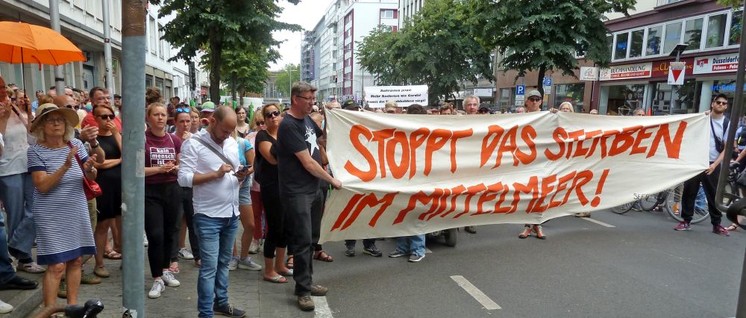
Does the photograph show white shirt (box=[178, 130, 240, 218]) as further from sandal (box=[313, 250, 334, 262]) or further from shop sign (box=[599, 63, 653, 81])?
shop sign (box=[599, 63, 653, 81])

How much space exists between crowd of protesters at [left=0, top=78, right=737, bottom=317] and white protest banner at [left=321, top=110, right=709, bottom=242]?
0.39m

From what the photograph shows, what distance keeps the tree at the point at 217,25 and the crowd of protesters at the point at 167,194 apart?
681 centimetres

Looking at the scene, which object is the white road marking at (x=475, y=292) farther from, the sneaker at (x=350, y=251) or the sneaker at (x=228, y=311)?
the sneaker at (x=228, y=311)

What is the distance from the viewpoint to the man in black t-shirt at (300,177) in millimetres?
4172

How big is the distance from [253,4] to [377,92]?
→ 14.0 feet

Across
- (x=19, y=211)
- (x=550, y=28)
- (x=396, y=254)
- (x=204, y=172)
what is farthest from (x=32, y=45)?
(x=550, y=28)

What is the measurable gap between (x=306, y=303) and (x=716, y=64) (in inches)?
949

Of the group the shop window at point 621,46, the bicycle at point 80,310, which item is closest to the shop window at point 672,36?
the shop window at point 621,46

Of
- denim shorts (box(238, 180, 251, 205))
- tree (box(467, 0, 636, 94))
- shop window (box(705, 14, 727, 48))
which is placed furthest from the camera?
shop window (box(705, 14, 727, 48))

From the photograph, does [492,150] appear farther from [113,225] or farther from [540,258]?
[113,225]

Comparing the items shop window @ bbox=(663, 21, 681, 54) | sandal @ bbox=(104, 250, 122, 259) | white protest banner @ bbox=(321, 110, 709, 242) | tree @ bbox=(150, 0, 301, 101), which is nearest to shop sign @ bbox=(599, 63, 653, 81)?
shop window @ bbox=(663, 21, 681, 54)

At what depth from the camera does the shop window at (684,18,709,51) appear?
23078mm

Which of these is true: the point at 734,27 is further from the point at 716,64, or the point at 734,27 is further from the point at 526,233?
the point at 526,233

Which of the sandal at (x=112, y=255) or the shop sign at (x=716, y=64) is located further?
the shop sign at (x=716, y=64)
